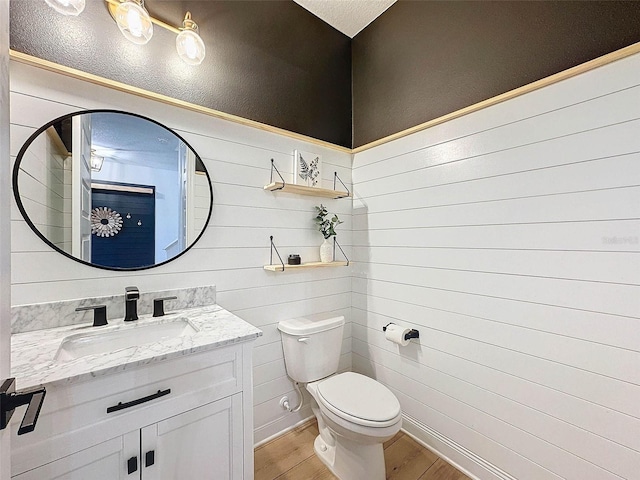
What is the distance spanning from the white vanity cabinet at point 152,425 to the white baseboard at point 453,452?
1112mm

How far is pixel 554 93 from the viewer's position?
1.25 metres

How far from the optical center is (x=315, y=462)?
64.7 inches

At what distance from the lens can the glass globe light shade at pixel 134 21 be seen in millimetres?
1256

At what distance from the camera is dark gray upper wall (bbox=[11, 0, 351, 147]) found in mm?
1248

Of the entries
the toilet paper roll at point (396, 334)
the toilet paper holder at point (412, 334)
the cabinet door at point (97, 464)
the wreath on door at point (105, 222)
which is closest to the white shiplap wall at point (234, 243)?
the wreath on door at point (105, 222)

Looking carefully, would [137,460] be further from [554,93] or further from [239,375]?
[554,93]

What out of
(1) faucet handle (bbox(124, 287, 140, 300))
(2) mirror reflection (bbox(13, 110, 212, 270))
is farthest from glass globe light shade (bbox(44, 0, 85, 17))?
(1) faucet handle (bbox(124, 287, 140, 300))

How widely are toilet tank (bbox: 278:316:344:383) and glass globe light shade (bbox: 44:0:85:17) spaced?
5.86ft

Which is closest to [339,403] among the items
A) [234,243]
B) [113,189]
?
[234,243]

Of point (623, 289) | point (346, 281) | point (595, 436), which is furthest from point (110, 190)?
point (595, 436)

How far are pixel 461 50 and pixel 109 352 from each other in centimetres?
224

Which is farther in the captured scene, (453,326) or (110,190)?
(453,326)

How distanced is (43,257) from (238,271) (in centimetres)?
86

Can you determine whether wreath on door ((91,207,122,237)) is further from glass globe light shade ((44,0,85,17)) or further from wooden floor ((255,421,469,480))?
wooden floor ((255,421,469,480))
